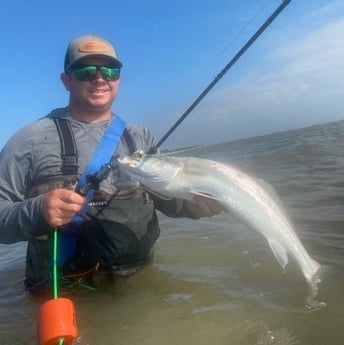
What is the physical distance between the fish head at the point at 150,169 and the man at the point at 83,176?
24 centimetres

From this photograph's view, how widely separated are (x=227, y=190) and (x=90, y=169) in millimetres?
1423

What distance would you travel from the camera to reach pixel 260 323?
3783 mm

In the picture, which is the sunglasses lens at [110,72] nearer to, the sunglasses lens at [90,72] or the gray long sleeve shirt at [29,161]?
the sunglasses lens at [90,72]

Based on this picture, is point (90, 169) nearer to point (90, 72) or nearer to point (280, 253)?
point (90, 72)

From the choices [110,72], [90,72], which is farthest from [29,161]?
[110,72]

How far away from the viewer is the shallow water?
3.70 m

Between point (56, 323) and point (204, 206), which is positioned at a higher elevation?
point (204, 206)

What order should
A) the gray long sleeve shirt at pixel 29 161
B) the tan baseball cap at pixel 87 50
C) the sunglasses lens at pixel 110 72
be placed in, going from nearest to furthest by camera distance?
the gray long sleeve shirt at pixel 29 161, the tan baseball cap at pixel 87 50, the sunglasses lens at pixel 110 72

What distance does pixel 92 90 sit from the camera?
4.42m

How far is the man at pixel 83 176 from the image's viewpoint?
4184 millimetres

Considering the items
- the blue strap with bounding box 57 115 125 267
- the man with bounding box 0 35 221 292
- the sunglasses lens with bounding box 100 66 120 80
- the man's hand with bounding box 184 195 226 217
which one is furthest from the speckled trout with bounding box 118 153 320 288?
the sunglasses lens with bounding box 100 66 120 80

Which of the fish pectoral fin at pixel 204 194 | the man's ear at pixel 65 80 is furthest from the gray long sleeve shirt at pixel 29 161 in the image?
the fish pectoral fin at pixel 204 194

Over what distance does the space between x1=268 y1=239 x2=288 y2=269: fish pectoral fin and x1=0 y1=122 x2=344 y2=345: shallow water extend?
34 centimetres

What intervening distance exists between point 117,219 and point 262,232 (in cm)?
156
